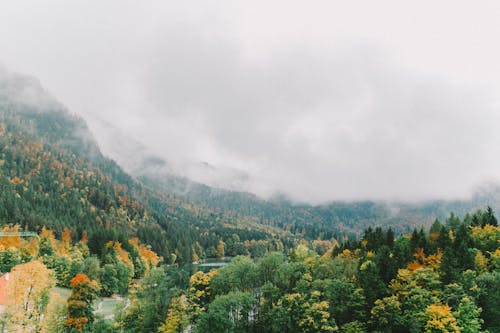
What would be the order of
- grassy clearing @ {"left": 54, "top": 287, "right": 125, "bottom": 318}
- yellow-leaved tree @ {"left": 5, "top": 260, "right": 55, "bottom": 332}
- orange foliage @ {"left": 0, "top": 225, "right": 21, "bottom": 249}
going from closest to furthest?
1. yellow-leaved tree @ {"left": 5, "top": 260, "right": 55, "bottom": 332}
2. grassy clearing @ {"left": 54, "top": 287, "right": 125, "bottom": 318}
3. orange foliage @ {"left": 0, "top": 225, "right": 21, "bottom": 249}

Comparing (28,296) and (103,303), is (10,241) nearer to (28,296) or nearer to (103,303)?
(103,303)

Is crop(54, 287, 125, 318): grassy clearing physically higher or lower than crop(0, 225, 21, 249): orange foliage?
lower

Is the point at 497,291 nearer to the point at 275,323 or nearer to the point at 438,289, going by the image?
the point at 438,289

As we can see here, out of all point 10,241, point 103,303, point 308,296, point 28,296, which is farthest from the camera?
point 10,241

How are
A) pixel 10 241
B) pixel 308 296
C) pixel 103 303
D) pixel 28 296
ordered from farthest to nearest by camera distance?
pixel 10 241, pixel 103 303, pixel 308 296, pixel 28 296

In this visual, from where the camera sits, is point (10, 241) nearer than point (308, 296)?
No

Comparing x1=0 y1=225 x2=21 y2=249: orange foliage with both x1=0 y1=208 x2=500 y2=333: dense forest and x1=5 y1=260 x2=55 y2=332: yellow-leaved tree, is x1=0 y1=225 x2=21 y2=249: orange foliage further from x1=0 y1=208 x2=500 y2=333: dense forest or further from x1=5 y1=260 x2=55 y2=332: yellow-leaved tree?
x1=5 y1=260 x2=55 y2=332: yellow-leaved tree

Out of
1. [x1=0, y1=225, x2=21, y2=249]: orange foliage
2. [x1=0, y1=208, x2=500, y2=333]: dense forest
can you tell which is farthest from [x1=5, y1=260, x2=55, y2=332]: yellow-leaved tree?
[x1=0, y1=225, x2=21, y2=249]: orange foliage

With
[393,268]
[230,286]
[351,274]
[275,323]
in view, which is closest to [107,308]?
[230,286]

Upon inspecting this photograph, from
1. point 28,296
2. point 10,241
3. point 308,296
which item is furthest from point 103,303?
point 308,296

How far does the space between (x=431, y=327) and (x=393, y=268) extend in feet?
49.8

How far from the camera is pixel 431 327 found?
61500 mm

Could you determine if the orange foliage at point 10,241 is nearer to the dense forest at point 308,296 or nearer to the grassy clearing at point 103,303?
the grassy clearing at point 103,303

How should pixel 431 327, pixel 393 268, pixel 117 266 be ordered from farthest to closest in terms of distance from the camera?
pixel 117 266
pixel 393 268
pixel 431 327
